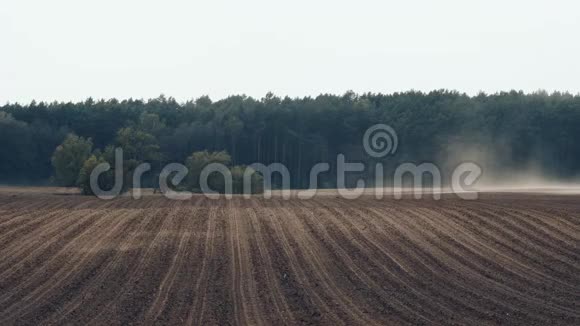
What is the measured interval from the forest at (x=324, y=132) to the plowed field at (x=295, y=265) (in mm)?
57102

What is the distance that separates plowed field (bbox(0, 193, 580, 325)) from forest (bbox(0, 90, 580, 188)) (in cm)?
5710

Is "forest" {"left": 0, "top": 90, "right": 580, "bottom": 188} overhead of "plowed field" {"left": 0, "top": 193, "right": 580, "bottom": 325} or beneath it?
overhead

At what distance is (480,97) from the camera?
110125 mm

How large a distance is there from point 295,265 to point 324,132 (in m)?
79.1

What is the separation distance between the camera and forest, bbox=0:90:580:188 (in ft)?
303

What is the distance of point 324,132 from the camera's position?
101 meters

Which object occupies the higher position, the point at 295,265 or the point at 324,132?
the point at 324,132

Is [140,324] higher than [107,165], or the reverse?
[107,165]

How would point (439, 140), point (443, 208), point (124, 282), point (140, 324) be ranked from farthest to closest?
point (439, 140), point (443, 208), point (124, 282), point (140, 324)

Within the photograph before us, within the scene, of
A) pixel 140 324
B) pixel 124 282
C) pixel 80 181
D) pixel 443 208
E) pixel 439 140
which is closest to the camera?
pixel 140 324

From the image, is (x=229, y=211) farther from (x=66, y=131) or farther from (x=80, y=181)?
(x=66, y=131)

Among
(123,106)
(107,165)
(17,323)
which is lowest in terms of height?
(17,323)

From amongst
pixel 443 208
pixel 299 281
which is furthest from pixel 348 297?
pixel 443 208

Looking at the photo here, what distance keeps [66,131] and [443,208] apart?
238ft
